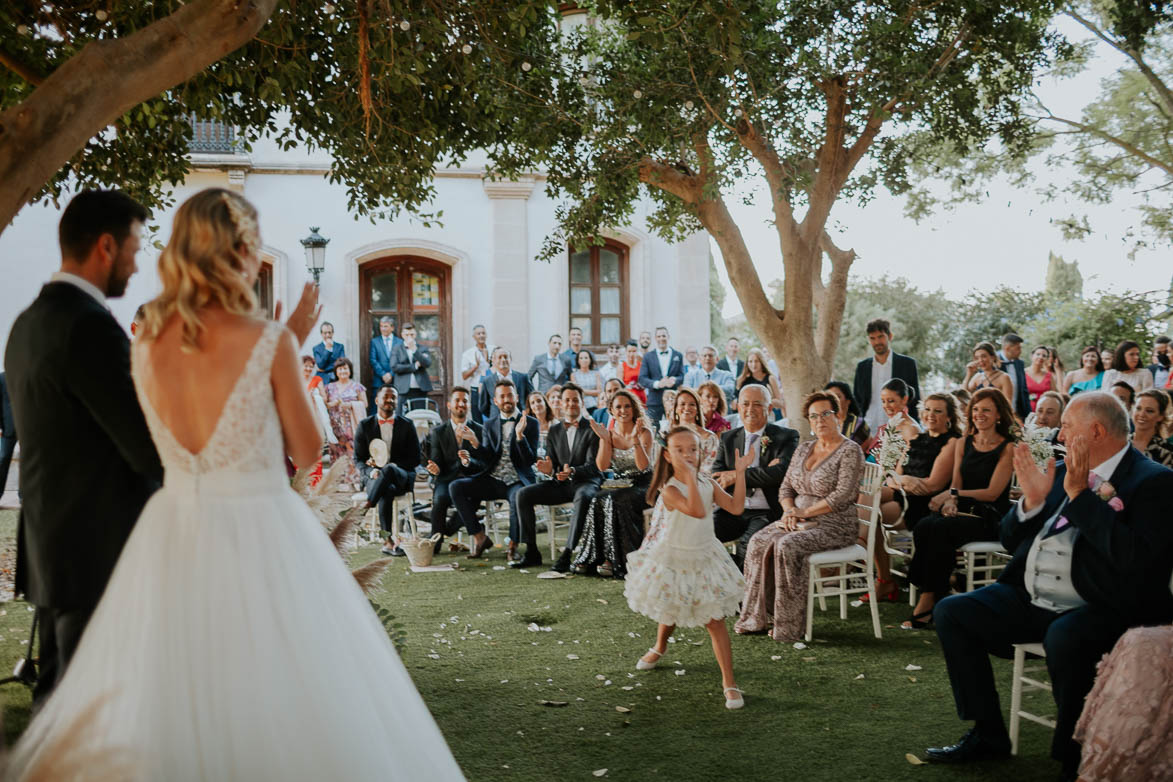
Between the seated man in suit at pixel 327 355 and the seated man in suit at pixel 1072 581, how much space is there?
412 inches

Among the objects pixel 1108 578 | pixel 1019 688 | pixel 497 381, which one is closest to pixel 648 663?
pixel 1019 688

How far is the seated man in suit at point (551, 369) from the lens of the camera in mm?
12891

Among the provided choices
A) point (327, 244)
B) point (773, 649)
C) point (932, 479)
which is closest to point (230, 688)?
point (773, 649)

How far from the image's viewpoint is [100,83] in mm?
3094

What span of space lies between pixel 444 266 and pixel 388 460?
7566 millimetres

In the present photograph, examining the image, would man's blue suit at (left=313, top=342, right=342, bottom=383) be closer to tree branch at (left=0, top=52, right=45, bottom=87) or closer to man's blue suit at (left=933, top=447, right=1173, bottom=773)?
tree branch at (left=0, top=52, right=45, bottom=87)

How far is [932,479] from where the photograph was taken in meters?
6.54

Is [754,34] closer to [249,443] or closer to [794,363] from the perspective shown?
[794,363]

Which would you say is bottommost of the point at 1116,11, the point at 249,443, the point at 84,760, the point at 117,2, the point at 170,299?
the point at 84,760

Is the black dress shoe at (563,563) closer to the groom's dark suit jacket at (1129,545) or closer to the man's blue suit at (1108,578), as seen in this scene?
the man's blue suit at (1108,578)

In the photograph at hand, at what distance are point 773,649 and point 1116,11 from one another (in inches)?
238

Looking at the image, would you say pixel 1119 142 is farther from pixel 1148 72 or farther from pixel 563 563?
pixel 563 563

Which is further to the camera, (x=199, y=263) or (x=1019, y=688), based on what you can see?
(x=1019, y=688)

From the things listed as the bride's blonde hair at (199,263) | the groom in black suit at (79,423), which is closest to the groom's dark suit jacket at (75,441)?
the groom in black suit at (79,423)
